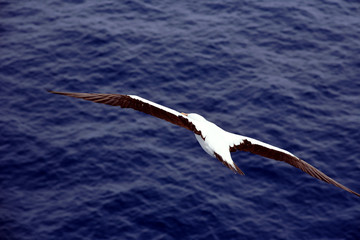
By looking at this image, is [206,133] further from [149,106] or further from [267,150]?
[267,150]

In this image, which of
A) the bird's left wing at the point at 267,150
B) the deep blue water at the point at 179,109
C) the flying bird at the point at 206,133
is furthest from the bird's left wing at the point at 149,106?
the deep blue water at the point at 179,109

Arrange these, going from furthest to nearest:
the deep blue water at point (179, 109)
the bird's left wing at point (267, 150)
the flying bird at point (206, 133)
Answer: the deep blue water at point (179, 109), the bird's left wing at point (267, 150), the flying bird at point (206, 133)

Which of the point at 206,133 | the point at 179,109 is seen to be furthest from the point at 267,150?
the point at 179,109

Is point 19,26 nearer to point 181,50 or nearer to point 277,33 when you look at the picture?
point 181,50

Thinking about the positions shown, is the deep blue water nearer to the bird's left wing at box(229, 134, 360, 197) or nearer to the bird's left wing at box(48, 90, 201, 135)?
the bird's left wing at box(229, 134, 360, 197)

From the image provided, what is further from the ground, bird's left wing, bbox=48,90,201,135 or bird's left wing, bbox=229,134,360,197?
bird's left wing, bbox=48,90,201,135

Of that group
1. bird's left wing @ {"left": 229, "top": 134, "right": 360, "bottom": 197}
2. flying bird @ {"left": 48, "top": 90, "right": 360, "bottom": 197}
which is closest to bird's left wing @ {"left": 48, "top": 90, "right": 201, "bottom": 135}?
flying bird @ {"left": 48, "top": 90, "right": 360, "bottom": 197}

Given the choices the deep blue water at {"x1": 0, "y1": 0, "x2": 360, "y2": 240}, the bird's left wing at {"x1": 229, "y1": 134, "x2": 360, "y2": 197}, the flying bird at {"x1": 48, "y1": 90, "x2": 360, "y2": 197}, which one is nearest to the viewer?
the flying bird at {"x1": 48, "y1": 90, "x2": 360, "y2": 197}

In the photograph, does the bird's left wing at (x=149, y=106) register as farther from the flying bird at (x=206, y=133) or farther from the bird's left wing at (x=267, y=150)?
the bird's left wing at (x=267, y=150)

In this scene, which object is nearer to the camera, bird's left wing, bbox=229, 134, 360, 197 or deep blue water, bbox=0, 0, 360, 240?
bird's left wing, bbox=229, 134, 360, 197

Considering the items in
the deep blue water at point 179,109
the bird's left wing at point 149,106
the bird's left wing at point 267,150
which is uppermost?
the bird's left wing at point 149,106
